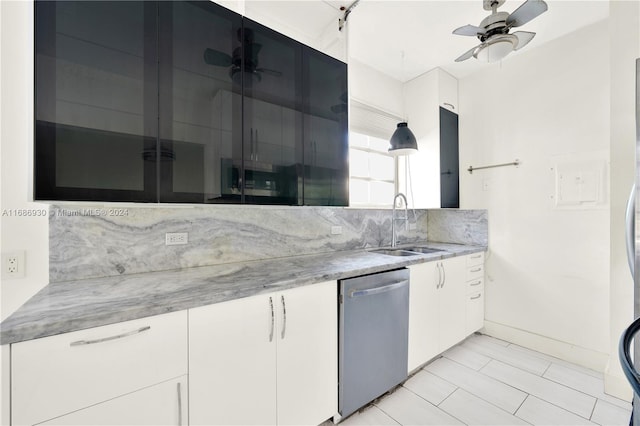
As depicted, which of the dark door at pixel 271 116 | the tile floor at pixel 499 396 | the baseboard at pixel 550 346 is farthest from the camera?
the baseboard at pixel 550 346

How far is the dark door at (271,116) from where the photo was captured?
1478 mm

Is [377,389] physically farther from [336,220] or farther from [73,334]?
[73,334]

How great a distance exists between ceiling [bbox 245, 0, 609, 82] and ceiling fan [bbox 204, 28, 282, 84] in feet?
0.77

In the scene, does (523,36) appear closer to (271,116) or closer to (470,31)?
(470,31)

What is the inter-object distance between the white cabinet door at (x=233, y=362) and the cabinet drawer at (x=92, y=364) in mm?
73

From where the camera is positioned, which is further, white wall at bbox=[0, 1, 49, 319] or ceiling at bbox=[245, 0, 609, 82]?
ceiling at bbox=[245, 0, 609, 82]

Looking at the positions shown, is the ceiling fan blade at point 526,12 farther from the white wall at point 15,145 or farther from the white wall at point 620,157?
the white wall at point 15,145

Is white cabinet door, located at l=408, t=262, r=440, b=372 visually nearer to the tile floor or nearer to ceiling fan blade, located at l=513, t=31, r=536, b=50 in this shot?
the tile floor

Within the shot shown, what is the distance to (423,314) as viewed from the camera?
2051mm

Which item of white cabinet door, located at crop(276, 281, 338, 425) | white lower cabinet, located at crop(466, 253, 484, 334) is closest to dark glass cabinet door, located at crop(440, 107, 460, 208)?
white lower cabinet, located at crop(466, 253, 484, 334)

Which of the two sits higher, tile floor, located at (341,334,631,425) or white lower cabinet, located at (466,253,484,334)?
white lower cabinet, located at (466,253,484,334)

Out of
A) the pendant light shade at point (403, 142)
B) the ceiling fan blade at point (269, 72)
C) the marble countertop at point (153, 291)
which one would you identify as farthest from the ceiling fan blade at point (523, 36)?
the marble countertop at point (153, 291)

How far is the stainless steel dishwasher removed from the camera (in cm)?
155

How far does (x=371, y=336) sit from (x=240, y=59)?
1.85 m
